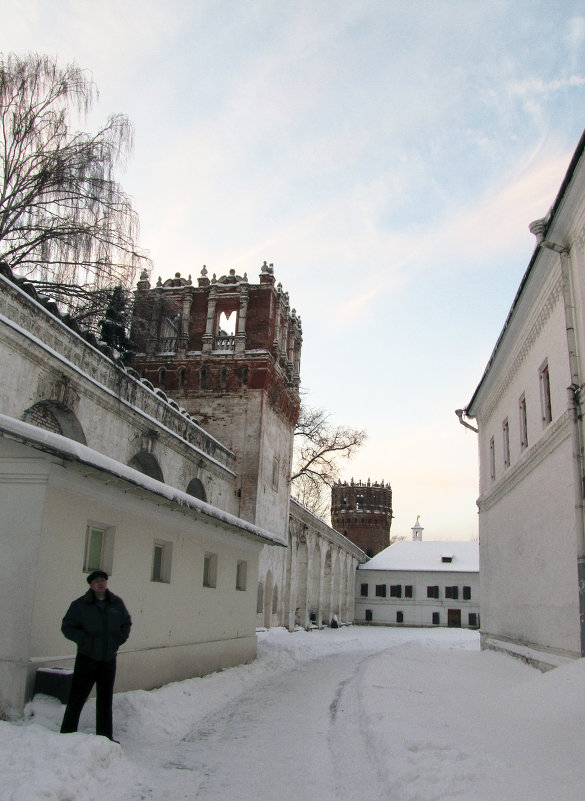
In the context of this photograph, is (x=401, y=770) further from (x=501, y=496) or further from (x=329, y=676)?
(x=501, y=496)

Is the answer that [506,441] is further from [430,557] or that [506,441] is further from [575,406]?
[430,557]

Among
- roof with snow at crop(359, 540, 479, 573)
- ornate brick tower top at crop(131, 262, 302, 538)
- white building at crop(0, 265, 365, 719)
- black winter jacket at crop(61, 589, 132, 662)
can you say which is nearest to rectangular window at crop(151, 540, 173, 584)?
white building at crop(0, 265, 365, 719)

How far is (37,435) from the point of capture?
21.5ft

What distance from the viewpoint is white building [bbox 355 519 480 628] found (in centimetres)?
5200

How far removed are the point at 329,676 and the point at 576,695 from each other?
25.8 feet

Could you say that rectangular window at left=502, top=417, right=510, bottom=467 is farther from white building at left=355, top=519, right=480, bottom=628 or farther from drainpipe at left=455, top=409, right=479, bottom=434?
white building at left=355, top=519, right=480, bottom=628

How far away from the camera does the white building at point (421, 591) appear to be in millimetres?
52000

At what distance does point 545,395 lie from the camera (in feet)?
42.4

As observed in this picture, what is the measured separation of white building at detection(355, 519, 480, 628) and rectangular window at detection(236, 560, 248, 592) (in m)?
40.4

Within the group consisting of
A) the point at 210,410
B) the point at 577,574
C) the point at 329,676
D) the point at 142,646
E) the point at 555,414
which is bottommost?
the point at 329,676

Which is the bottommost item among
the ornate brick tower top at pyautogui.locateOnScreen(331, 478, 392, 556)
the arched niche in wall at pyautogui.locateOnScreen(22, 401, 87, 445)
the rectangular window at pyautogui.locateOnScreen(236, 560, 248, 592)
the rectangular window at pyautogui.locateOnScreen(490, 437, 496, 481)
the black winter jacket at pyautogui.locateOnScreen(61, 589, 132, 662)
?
the black winter jacket at pyautogui.locateOnScreen(61, 589, 132, 662)

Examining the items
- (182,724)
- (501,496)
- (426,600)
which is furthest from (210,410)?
(426,600)

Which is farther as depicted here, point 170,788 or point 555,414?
point 555,414

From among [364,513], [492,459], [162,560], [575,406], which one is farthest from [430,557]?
[162,560]
